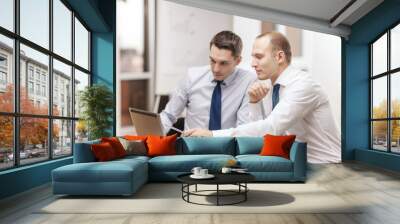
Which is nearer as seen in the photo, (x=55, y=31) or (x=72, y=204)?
(x=72, y=204)

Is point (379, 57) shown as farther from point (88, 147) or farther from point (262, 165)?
point (88, 147)

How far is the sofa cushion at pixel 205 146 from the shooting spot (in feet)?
22.1

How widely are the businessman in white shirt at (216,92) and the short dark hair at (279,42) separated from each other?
2.24ft

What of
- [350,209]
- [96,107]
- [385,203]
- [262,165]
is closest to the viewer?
[350,209]

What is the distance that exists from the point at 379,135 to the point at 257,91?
108 inches

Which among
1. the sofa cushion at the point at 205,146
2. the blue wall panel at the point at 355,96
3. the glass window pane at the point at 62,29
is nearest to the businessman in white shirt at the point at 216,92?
the sofa cushion at the point at 205,146

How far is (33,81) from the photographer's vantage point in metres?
5.84

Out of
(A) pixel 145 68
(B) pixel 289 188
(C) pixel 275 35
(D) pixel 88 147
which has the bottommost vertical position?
(B) pixel 289 188

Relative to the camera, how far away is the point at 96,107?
26.0ft

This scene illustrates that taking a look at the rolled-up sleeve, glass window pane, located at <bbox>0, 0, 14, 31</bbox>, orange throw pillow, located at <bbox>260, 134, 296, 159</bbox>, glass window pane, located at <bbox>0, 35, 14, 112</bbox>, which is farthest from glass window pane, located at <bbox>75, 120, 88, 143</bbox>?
orange throw pillow, located at <bbox>260, 134, 296, 159</bbox>

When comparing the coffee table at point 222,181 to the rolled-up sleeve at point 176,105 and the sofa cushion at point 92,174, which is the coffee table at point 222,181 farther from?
the rolled-up sleeve at point 176,105

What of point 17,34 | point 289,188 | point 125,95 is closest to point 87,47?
point 125,95

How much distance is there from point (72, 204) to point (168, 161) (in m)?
1.73

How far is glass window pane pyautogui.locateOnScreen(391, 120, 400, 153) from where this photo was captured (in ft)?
25.5
